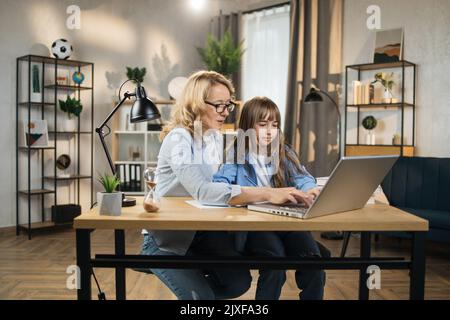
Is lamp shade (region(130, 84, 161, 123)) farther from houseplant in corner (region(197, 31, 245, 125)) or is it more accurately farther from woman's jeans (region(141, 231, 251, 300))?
houseplant in corner (region(197, 31, 245, 125))

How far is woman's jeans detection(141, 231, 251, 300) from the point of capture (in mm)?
1713

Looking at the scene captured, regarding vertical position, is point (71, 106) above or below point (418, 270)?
above

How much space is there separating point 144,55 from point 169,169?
13.5 feet

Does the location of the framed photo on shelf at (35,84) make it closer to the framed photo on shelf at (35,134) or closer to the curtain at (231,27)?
the framed photo on shelf at (35,134)

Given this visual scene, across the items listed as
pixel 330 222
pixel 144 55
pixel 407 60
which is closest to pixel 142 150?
pixel 144 55

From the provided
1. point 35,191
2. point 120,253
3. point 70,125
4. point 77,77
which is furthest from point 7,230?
point 120,253

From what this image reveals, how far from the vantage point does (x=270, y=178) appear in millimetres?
2072

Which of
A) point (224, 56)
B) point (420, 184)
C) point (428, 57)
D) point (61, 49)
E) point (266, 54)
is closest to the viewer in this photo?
point (420, 184)

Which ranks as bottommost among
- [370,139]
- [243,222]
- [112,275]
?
[112,275]

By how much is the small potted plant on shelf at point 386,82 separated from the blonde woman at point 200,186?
295 centimetres

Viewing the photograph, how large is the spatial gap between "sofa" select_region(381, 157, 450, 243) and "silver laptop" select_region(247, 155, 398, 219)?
2.48 meters

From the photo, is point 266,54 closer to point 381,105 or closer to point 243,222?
point 381,105

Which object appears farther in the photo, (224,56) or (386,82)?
(224,56)

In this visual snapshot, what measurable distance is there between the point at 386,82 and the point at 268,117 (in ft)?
10.1
